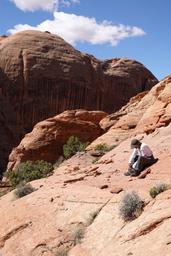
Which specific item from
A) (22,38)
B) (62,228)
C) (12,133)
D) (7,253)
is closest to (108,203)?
(62,228)

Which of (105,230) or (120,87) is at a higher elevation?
(120,87)

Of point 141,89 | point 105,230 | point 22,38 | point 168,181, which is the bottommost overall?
point 105,230

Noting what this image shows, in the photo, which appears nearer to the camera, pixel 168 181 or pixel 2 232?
pixel 168 181

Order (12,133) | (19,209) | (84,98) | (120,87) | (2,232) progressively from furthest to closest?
(120,87) < (84,98) < (12,133) < (19,209) < (2,232)

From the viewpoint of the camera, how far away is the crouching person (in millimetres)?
13055

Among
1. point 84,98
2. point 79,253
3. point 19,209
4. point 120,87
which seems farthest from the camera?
point 120,87

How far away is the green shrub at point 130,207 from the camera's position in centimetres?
910

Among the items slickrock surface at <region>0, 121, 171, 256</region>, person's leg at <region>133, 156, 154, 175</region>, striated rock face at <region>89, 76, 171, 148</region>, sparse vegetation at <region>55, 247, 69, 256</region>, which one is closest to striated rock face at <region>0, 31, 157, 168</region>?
striated rock face at <region>89, 76, 171, 148</region>

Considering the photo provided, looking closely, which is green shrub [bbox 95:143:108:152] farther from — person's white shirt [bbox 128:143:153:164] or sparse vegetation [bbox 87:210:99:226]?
sparse vegetation [bbox 87:210:99:226]

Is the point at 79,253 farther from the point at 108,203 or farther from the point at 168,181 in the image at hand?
the point at 168,181

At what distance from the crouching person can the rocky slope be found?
0.29m

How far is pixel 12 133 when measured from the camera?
5562 centimetres

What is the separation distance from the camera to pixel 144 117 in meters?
21.7

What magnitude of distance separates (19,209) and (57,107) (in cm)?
4656
